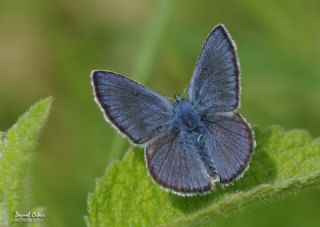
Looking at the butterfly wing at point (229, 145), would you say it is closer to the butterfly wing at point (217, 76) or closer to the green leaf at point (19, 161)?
the butterfly wing at point (217, 76)

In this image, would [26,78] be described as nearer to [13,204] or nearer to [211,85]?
[211,85]

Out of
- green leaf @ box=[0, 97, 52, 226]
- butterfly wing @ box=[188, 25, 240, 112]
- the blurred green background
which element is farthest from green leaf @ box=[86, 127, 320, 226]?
the blurred green background

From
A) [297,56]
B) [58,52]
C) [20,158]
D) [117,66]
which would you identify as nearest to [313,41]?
[297,56]

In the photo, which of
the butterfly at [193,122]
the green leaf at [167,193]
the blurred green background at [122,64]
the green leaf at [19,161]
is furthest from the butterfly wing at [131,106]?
the blurred green background at [122,64]

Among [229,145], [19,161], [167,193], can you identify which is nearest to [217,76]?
[229,145]

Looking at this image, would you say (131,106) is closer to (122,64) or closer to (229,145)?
(229,145)

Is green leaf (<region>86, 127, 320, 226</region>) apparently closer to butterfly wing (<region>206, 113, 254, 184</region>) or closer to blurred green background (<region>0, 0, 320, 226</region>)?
butterfly wing (<region>206, 113, 254, 184</region>)
